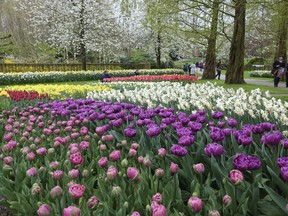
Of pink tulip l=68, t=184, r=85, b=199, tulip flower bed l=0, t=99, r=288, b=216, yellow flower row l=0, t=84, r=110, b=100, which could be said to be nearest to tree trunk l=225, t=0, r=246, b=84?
yellow flower row l=0, t=84, r=110, b=100

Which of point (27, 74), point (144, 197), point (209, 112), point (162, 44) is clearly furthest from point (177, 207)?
point (162, 44)

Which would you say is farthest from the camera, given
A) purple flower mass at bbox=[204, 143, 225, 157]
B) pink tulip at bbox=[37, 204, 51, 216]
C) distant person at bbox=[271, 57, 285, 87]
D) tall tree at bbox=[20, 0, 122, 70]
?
tall tree at bbox=[20, 0, 122, 70]

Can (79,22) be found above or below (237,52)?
above

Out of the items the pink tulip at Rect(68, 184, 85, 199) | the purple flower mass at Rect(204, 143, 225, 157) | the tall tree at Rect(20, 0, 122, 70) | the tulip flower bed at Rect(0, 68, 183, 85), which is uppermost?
the tall tree at Rect(20, 0, 122, 70)

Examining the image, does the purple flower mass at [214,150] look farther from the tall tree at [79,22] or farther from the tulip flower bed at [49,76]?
the tall tree at [79,22]

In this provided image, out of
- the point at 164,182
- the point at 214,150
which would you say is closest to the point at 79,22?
the point at 164,182

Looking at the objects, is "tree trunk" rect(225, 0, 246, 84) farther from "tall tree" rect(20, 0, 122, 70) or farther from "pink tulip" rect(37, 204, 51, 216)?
"pink tulip" rect(37, 204, 51, 216)

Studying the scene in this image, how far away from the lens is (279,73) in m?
15.6

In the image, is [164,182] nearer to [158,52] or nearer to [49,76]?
[49,76]

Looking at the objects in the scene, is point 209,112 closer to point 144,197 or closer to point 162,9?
point 144,197

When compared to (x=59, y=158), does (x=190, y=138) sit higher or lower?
higher

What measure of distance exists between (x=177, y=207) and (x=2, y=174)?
144cm

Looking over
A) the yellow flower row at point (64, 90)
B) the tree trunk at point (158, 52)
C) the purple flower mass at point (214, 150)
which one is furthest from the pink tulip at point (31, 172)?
the tree trunk at point (158, 52)

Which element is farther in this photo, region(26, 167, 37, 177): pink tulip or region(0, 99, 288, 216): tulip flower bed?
region(26, 167, 37, 177): pink tulip
